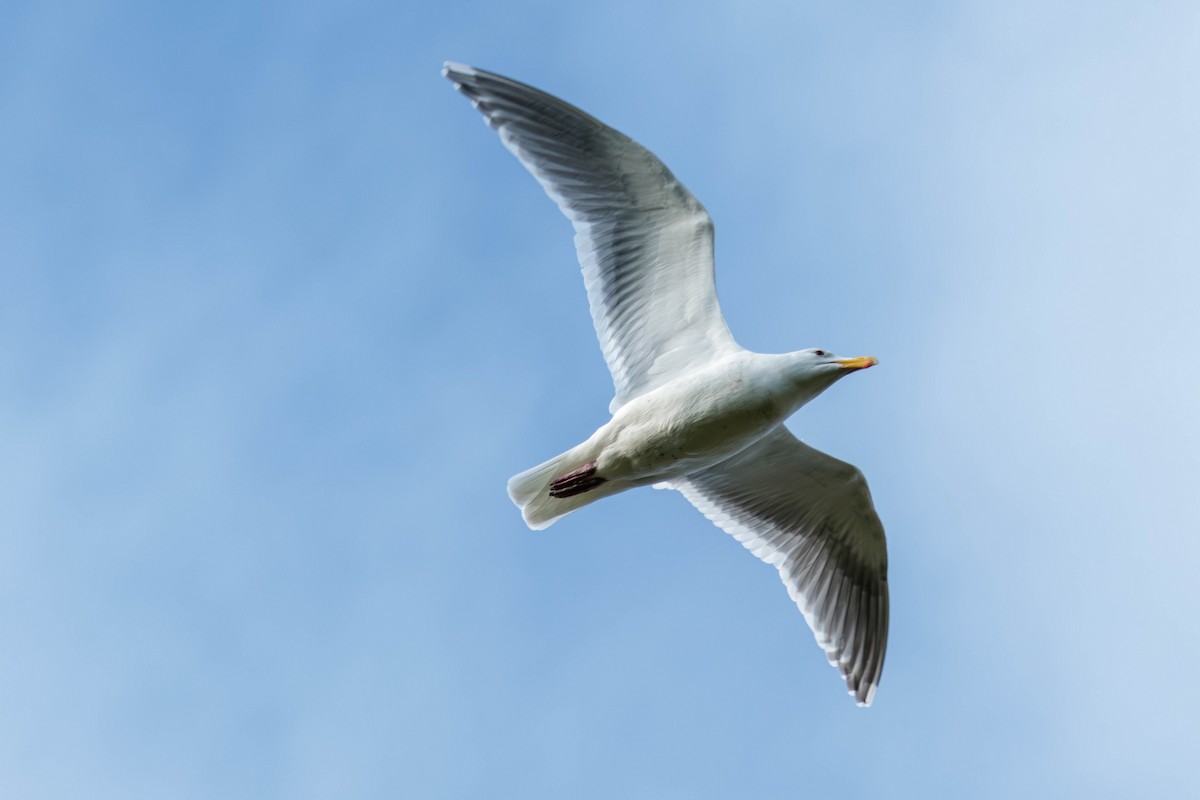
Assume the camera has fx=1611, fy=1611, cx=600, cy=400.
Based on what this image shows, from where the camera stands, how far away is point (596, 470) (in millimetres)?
10953

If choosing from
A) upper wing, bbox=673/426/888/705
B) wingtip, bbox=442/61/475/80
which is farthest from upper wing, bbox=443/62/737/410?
upper wing, bbox=673/426/888/705

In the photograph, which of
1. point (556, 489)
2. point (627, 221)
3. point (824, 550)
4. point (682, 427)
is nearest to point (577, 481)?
point (556, 489)

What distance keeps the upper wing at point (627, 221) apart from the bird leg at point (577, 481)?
59 centimetres

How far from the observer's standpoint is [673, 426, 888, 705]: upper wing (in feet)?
40.5

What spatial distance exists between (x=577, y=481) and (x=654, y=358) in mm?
1106

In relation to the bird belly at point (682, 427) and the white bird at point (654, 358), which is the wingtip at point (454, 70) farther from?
the bird belly at point (682, 427)

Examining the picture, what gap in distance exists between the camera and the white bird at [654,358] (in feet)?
35.5

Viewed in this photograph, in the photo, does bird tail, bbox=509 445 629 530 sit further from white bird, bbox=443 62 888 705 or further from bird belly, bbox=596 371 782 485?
bird belly, bbox=596 371 782 485

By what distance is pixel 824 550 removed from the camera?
41.2 feet

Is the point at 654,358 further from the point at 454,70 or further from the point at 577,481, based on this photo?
the point at 454,70

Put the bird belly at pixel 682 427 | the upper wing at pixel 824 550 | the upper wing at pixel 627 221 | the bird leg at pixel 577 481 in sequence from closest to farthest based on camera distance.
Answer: the bird belly at pixel 682 427, the bird leg at pixel 577 481, the upper wing at pixel 627 221, the upper wing at pixel 824 550

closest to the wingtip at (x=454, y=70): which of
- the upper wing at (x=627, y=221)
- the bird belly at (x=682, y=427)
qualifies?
the upper wing at (x=627, y=221)

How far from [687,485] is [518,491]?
174 cm

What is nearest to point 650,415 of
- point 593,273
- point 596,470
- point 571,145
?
point 596,470
